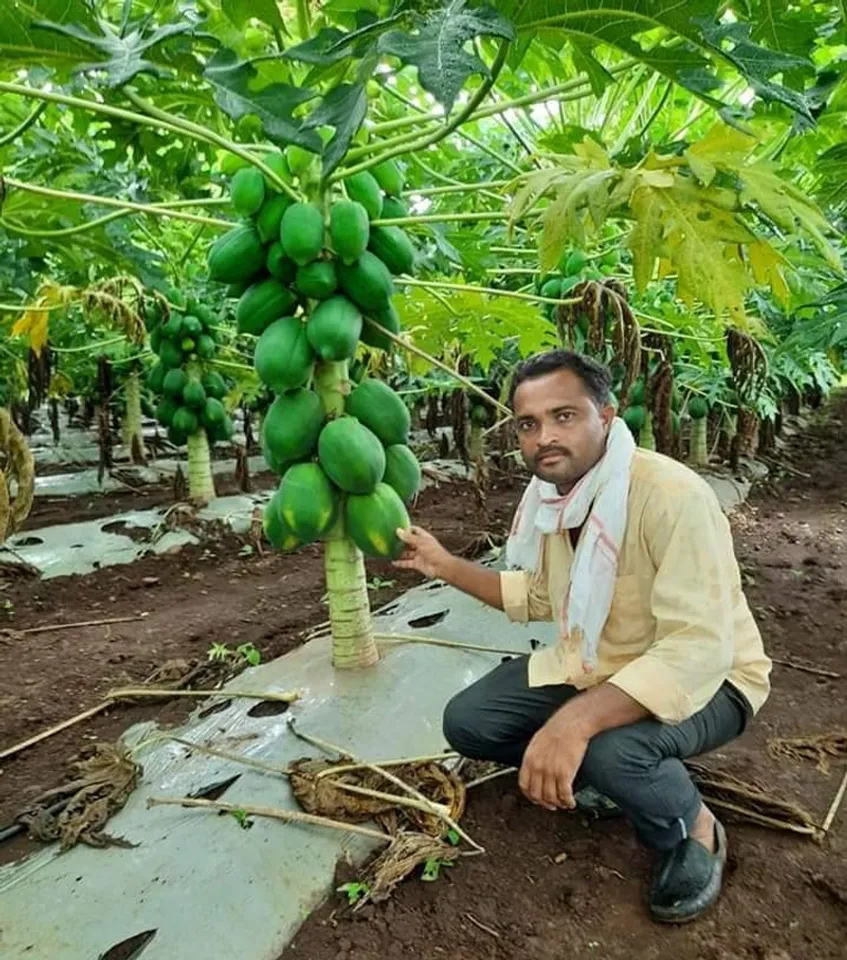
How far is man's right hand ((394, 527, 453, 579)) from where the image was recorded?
80.9 inches

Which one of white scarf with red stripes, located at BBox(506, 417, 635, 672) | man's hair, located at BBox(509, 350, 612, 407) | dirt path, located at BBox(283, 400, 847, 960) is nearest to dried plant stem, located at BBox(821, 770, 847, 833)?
dirt path, located at BBox(283, 400, 847, 960)

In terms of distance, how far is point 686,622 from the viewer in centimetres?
154

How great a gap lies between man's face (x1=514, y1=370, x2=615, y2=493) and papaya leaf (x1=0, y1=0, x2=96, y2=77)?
98 centimetres

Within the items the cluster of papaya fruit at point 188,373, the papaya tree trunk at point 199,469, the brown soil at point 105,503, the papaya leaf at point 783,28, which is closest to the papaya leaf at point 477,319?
the papaya leaf at point 783,28

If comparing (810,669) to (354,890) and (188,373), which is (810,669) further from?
(188,373)

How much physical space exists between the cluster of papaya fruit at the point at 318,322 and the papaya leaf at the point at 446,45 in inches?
37.3

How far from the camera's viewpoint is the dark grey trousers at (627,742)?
5.23 ft

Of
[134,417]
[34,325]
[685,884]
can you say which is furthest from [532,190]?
[134,417]

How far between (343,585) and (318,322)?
704mm

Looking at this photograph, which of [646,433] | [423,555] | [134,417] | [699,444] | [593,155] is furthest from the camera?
[134,417]

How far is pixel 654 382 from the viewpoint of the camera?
387 centimetres

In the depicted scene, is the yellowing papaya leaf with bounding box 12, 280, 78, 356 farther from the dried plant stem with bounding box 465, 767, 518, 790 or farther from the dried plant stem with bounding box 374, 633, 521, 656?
the dried plant stem with bounding box 465, 767, 518, 790

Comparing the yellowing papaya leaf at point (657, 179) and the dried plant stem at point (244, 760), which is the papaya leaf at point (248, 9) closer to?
the yellowing papaya leaf at point (657, 179)

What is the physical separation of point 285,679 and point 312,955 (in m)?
0.94
